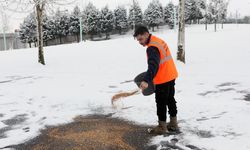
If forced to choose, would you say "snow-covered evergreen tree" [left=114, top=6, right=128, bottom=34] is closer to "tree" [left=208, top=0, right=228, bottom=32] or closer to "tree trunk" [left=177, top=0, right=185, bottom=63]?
"tree" [left=208, top=0, right=228, bottom=32]

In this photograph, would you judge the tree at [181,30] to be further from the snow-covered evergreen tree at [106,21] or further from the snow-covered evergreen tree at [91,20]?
the snow-covered evergreen tree at [106,21]

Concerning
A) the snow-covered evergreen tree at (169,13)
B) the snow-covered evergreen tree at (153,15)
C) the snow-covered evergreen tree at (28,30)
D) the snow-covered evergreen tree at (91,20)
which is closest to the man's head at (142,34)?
the snow-covered evergreen tree at (28,30)

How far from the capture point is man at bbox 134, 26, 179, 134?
190 inches

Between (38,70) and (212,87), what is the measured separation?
9.19 metres

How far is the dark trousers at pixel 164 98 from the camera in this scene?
5.08 metres

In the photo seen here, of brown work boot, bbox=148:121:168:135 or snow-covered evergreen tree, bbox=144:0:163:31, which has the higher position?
snow-covered evergreen tree, bbox=144:0:163:31

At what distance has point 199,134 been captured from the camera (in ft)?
16.6

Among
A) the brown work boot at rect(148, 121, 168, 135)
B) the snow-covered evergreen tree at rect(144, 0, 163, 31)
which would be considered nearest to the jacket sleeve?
the brown work boot at rect(148, 121, 168, 135)

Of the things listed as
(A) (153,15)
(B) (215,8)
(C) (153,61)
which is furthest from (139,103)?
(A) (153,15)

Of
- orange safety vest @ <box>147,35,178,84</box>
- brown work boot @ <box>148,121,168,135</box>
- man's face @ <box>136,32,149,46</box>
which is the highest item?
man's face @ <box>136,32,149,46</box>

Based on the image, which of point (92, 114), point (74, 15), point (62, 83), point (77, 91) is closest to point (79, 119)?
point (92, 114)

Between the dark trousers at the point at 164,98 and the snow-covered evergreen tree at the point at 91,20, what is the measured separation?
5943cm

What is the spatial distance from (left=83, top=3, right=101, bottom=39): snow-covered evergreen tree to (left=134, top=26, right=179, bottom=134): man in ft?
195

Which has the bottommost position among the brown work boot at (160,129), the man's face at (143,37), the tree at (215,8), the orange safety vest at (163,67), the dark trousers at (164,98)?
the brown work boot at (160,129)
